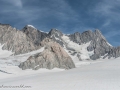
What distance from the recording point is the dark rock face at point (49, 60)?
66.8 meters

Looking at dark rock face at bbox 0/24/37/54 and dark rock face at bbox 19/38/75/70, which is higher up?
dark rock face at bbox 0/24/37/54

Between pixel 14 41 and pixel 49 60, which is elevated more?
pixel 14 41

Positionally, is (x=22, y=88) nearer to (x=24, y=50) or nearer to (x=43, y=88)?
(x=43, y=88)

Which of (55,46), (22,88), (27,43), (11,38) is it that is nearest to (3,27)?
(11,38)

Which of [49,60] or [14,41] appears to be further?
[14,41]

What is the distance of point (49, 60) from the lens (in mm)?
70000

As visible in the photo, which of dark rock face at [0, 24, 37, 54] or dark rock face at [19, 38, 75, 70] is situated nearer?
dark rock face at [19, 38, 75, 70]

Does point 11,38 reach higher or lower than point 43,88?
higher

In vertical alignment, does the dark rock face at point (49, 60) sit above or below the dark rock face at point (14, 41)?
below

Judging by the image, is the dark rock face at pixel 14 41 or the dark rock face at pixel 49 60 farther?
the dark rock face at pixel 14 41

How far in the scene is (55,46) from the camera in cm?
8031

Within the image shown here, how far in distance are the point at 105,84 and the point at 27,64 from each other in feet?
165

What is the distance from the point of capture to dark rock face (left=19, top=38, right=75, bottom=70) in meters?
66.8

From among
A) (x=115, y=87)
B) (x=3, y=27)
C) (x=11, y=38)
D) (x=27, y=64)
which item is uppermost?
(x=3, y=27)
